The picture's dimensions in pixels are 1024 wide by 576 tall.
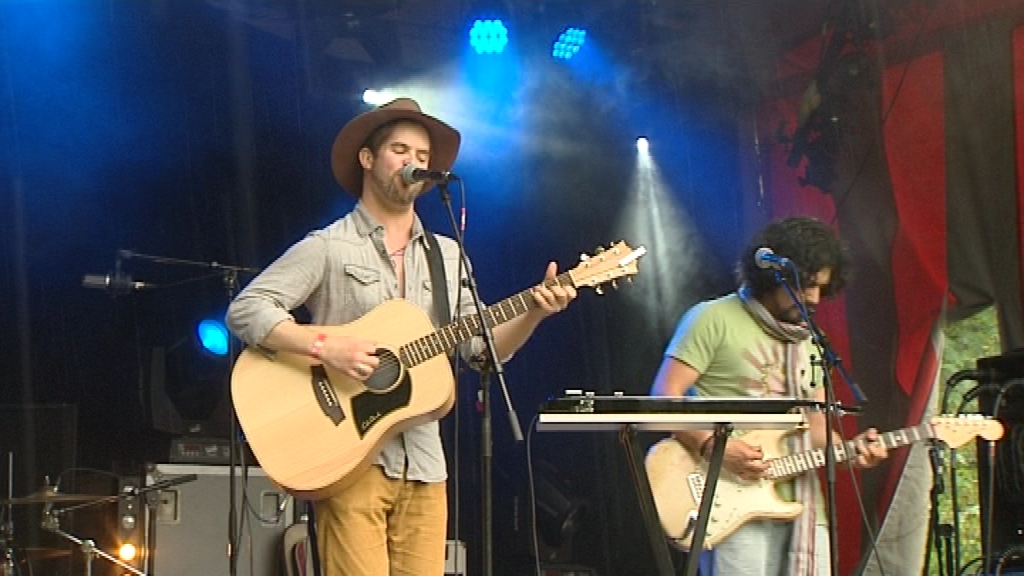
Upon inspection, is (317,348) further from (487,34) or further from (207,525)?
(487,34)

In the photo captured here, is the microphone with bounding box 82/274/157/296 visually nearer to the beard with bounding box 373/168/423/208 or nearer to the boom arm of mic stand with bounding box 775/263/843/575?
the beard with bounding box 373/168/423/208

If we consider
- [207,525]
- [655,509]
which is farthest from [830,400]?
[207,525]

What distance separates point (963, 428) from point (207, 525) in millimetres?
3459

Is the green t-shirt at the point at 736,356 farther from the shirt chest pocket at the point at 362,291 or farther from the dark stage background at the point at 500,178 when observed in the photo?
the dark stage background at the point at 500,178

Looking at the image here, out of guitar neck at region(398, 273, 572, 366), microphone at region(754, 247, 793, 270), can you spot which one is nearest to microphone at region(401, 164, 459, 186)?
guitar neck at region(398, 273, 572, 366)

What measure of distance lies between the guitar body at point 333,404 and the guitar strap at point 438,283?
0.31 ft

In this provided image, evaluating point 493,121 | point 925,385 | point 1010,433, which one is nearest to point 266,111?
point 493,121

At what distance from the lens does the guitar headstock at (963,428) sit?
4.65 meters

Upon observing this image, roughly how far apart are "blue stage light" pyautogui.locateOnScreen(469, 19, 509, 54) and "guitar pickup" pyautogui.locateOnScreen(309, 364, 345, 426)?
3.89 m

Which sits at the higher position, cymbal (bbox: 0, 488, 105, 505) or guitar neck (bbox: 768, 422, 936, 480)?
guitar neck (bbox: 768, 422, 936, 480)

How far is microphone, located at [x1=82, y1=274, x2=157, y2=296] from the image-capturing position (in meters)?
6.57

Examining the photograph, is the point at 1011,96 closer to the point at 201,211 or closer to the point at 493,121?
the point at 493,121

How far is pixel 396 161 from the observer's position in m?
3.75

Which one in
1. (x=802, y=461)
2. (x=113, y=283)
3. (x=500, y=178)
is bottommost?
(x=802, y=461)
